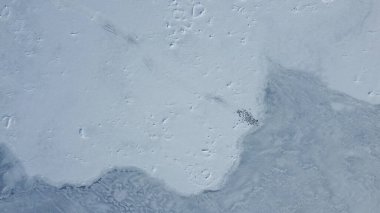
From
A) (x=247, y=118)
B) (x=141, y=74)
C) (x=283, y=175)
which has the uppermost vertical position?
(x=141, y=74)

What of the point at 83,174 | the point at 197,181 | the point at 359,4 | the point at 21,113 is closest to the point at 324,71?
the point at 359,4

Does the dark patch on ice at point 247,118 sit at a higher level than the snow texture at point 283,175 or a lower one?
higher

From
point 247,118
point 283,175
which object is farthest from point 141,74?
point 283,175

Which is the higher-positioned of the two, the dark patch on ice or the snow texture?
the dark patch on ice

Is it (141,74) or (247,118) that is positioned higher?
(141,74)

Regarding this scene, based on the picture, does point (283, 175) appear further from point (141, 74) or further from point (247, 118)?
point (141, 74)
